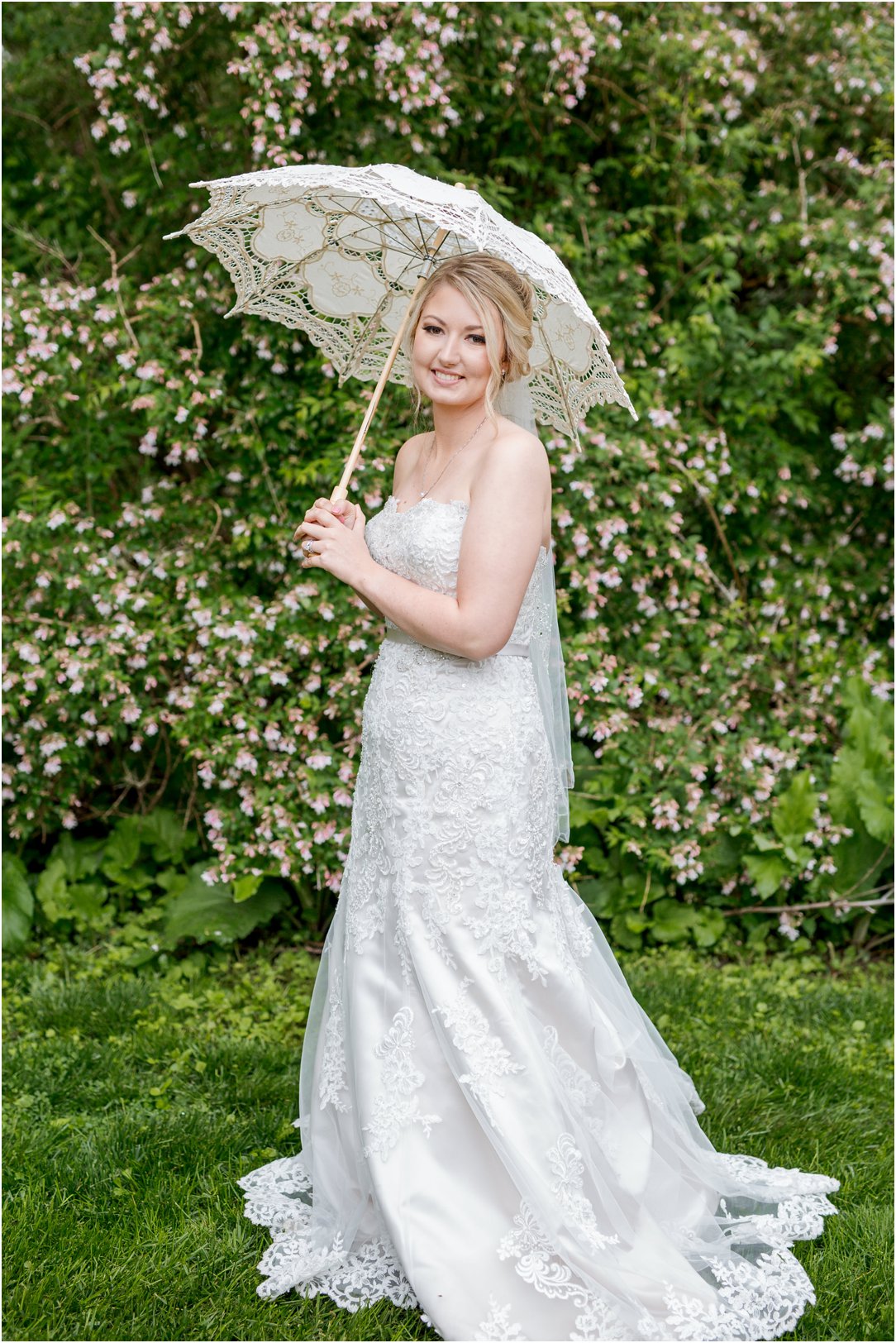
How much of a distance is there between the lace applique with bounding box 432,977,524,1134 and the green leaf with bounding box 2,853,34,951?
2678 mm

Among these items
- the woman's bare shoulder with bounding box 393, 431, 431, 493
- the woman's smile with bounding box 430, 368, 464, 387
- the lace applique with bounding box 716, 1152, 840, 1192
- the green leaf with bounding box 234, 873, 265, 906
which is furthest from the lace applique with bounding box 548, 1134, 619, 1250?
the green leaf with bounding box 234, 873, 265, 906

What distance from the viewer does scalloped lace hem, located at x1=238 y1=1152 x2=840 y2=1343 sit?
8.26ft

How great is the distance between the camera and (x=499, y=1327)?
2500 millimetres

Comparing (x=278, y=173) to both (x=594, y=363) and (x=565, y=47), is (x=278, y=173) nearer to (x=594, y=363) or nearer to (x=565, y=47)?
(x=594, y=363)

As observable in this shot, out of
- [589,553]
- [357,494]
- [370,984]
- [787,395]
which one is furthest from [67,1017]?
[787,395]

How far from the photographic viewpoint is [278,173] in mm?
2676

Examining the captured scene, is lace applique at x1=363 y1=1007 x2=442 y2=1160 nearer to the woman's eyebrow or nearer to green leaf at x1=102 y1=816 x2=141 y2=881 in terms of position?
the woman's eyebrow

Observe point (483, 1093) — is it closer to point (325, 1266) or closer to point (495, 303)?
point (325, 1266)

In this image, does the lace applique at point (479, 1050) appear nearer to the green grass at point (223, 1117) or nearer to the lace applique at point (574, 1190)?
the lace applique at point (574, 1190)

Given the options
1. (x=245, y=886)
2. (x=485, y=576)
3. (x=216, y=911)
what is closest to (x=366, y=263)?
(x=485, y=576)

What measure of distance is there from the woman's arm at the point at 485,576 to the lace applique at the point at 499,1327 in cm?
144

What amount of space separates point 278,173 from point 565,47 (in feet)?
8.58

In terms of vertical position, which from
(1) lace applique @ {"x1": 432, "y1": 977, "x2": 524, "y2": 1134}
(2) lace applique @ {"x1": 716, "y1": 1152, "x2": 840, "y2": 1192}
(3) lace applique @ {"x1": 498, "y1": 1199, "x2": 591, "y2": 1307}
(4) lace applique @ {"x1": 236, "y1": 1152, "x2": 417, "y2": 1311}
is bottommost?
(4) lace applique @ {"x1": 236, "y1": 1152, "x2": 417, "y2": 1311}

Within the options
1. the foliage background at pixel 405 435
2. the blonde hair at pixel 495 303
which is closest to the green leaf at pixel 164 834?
the foliage background at pixel 405 435
